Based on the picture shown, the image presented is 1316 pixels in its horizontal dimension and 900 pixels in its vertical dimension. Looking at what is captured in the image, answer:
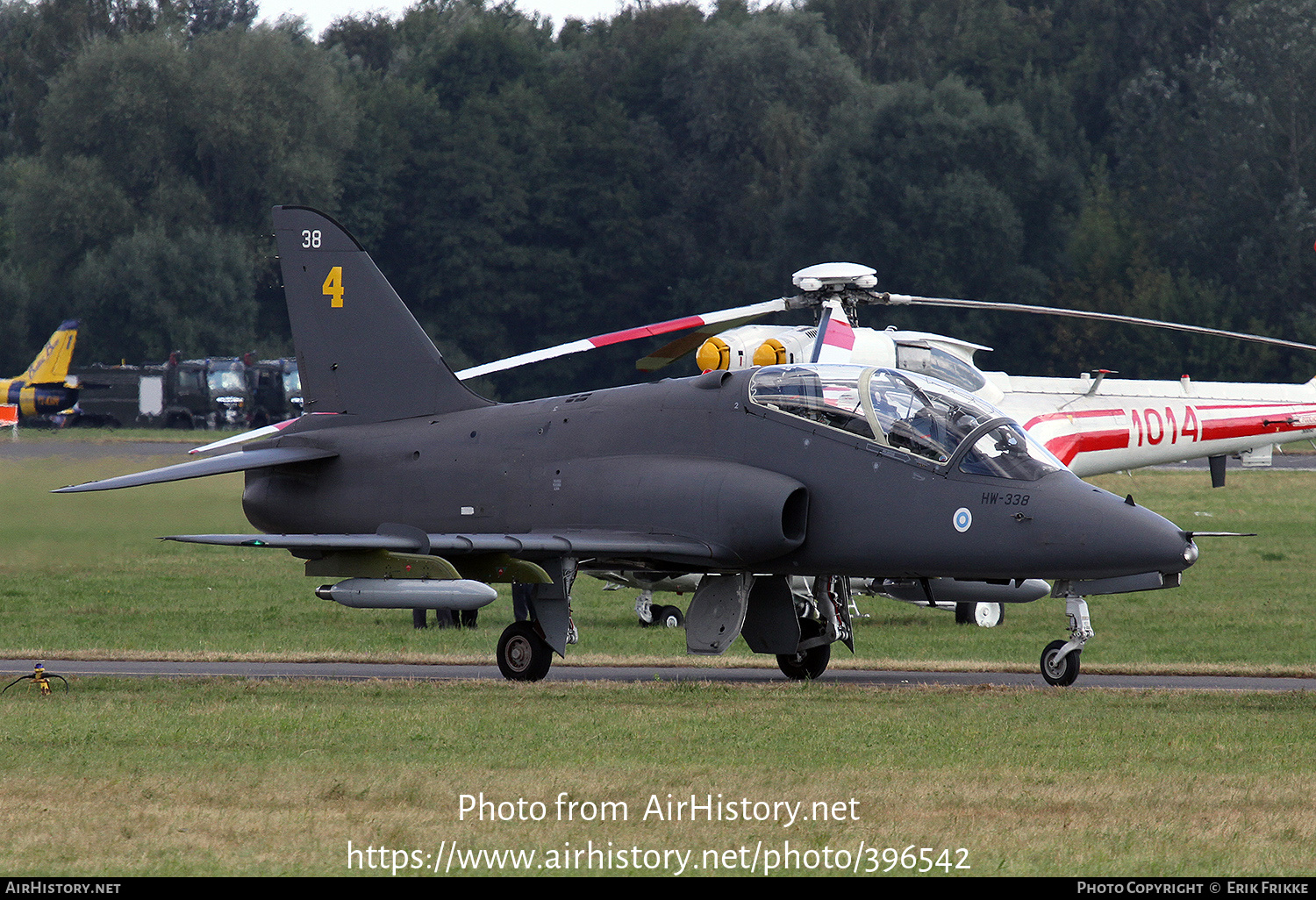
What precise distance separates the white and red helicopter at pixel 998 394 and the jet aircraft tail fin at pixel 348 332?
2.73 ft

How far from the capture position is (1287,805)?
Answer: 9.10 m

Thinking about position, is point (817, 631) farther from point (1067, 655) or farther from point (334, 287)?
point (334, 287)

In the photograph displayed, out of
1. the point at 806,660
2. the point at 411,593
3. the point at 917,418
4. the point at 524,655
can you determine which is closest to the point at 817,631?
the point at 806,660

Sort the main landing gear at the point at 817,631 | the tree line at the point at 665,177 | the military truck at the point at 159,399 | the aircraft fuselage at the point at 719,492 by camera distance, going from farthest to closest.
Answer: the tree line at the point at 665,177 → the military truck at the point at 159,399 → the main landing gear at the point at 817,631 → the aircraft fuselage at the point at 719,492

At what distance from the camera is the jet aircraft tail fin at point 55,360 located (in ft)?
206

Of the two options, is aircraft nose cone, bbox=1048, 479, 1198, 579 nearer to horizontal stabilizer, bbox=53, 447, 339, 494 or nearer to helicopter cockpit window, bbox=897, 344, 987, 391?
helicopter cockpit window, bbox=897, 344, 987, 391

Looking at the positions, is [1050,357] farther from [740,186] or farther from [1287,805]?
[1287,805]

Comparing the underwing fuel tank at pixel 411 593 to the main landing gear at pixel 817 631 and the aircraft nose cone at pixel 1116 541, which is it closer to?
the main landing gear at pixel 817 631

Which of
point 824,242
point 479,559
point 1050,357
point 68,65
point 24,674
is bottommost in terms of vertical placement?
point 24,674

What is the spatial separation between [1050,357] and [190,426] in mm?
36590

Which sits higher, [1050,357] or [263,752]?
[1050,357]

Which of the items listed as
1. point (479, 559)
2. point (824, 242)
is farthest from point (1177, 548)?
point (824, 242)

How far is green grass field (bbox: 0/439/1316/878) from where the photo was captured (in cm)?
798

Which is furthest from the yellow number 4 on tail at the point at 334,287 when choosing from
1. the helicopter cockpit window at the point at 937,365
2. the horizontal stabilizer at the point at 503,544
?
the helicopter cockpit window at the point at 937,365
